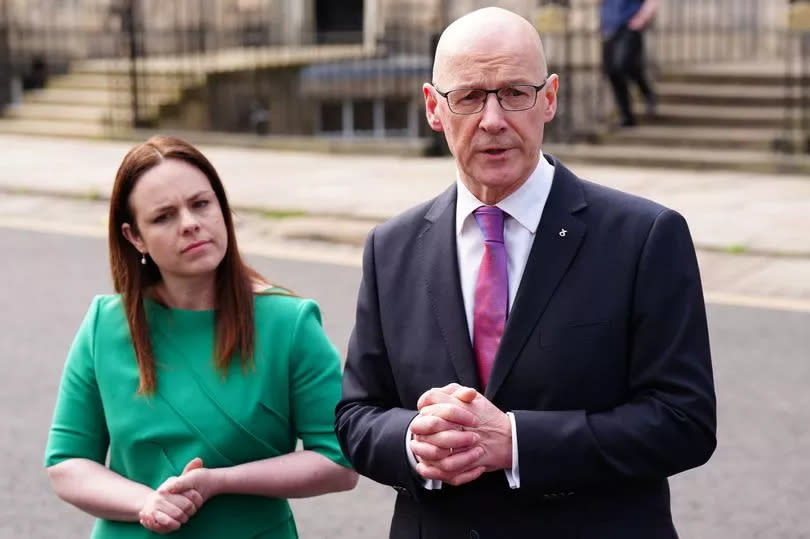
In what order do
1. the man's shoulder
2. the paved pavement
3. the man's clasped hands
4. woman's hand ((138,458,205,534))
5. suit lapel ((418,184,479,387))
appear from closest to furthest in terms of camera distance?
the man's clasped hands < suit lapel ((418,184,479,387)) < the man's shoulder < woman's hand ((138,458,205,534)) < the paved pavement

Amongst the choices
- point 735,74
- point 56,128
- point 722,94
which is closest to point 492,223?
point 722,94

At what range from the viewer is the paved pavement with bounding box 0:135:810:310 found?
9.52 meters

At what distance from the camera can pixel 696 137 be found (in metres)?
14.6

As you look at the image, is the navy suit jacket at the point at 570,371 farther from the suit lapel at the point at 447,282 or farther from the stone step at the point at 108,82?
the stone step at the point at 108,82

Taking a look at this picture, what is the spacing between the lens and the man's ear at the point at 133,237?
3.41m

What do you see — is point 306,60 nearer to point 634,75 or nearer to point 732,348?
point 634,75

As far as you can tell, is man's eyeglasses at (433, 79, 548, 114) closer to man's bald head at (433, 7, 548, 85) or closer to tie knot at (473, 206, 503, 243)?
man's bald head at (433, 7, 548, 85)

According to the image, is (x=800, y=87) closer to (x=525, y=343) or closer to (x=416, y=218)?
(x=416, y=218)

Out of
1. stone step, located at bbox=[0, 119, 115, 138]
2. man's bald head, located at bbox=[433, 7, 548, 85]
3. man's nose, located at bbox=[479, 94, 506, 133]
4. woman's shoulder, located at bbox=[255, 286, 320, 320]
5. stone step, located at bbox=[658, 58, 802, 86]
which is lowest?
stone step, located at bbox=[0, 119, 115, 138]

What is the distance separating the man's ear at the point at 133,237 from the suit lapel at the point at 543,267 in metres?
1.06

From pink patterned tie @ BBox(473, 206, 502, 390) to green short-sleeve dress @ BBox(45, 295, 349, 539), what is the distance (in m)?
0.72

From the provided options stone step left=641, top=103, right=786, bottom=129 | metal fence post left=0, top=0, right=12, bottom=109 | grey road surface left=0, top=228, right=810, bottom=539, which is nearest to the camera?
grey road surface left=0, top=228, right=810, bottom=539

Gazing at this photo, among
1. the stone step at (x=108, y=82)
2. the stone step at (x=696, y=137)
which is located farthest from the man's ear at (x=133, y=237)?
the stone step at (x=108, y=82)

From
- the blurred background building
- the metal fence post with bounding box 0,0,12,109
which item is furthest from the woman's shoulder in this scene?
the metal fence post with bounding box 0,0,12,109
